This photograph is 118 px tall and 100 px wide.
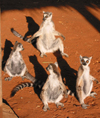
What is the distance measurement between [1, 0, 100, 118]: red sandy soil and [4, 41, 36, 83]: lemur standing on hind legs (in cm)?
19

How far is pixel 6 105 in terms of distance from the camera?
16.2 ft

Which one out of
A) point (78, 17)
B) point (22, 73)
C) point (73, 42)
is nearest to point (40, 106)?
point (22, 73)

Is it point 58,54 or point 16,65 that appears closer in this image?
point 16,65

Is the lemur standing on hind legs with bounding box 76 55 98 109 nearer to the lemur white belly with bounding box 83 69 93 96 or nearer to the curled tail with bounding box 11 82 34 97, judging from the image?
the lemur white belly with bounding box 83 69 93 96

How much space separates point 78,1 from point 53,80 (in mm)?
9488

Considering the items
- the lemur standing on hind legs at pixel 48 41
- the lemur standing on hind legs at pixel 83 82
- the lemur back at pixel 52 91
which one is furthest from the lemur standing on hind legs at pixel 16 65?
the lemur standing on hind legs at pixel 83 82

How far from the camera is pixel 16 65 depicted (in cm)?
635

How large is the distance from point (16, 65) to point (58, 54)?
213 cm

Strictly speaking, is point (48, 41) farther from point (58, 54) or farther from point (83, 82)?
point (83, 82)

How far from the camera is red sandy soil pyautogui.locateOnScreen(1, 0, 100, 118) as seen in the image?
5.12 meters

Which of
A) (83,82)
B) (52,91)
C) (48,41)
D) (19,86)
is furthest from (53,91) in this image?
(48,41)

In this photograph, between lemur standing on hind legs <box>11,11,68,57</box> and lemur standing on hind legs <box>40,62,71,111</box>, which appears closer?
lemur standing on hind legs <box>40,62,71,111</box>

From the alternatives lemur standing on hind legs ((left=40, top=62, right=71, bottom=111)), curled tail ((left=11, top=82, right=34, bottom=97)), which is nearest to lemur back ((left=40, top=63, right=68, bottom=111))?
lemur standing on hind legs ((left=40, top=62, right=71, bottom=111))

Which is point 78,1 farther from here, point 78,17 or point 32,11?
point 32,11
